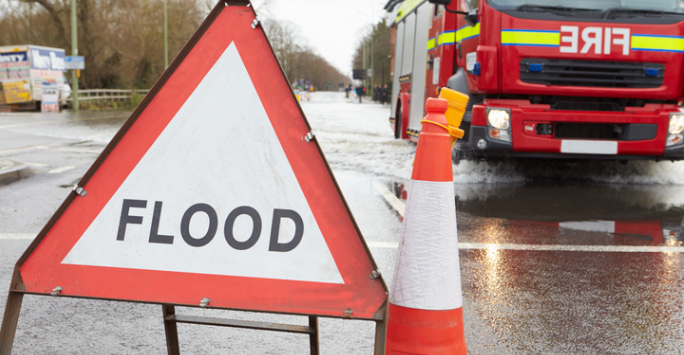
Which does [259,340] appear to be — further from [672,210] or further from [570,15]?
[570,15]

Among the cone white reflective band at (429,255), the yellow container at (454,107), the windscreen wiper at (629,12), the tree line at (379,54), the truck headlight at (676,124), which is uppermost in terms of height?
the tree line at (379,54)

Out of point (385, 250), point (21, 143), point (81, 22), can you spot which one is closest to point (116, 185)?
point (385, 250)

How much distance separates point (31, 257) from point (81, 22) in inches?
1817

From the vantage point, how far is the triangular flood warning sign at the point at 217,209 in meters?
2.37

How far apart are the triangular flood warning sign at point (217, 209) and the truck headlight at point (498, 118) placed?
5.67m

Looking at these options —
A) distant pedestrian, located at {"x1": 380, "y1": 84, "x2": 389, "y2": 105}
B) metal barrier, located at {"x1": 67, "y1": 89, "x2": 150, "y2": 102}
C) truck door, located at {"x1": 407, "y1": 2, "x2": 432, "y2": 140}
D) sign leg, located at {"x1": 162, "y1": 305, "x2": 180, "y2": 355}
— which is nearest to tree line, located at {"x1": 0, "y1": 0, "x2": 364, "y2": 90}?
metal barrier, located at {"x1": 67, "y1": 89, "x2": 150, "y2": 102}

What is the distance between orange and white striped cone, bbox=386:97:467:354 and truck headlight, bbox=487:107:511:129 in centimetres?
535

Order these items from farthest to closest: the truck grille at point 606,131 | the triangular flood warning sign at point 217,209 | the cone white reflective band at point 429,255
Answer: the truck grille at point 606,131 < the cone white reflective band at point 429,255 < the triangular flood warning sign at point 217,209

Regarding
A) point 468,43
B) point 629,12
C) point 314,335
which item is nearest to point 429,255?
point 314,335

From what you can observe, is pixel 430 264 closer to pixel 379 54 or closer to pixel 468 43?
pixel 468 43

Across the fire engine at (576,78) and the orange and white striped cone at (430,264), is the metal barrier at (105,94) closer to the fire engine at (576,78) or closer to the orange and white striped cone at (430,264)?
the fire engine at (576,78)

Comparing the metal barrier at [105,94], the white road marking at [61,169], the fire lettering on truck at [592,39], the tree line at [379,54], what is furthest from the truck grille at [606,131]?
the tree line at [379,54]

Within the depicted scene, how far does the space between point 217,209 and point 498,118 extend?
588cm

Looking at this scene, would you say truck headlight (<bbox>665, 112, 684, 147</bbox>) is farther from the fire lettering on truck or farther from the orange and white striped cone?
the orange and white striped cone
